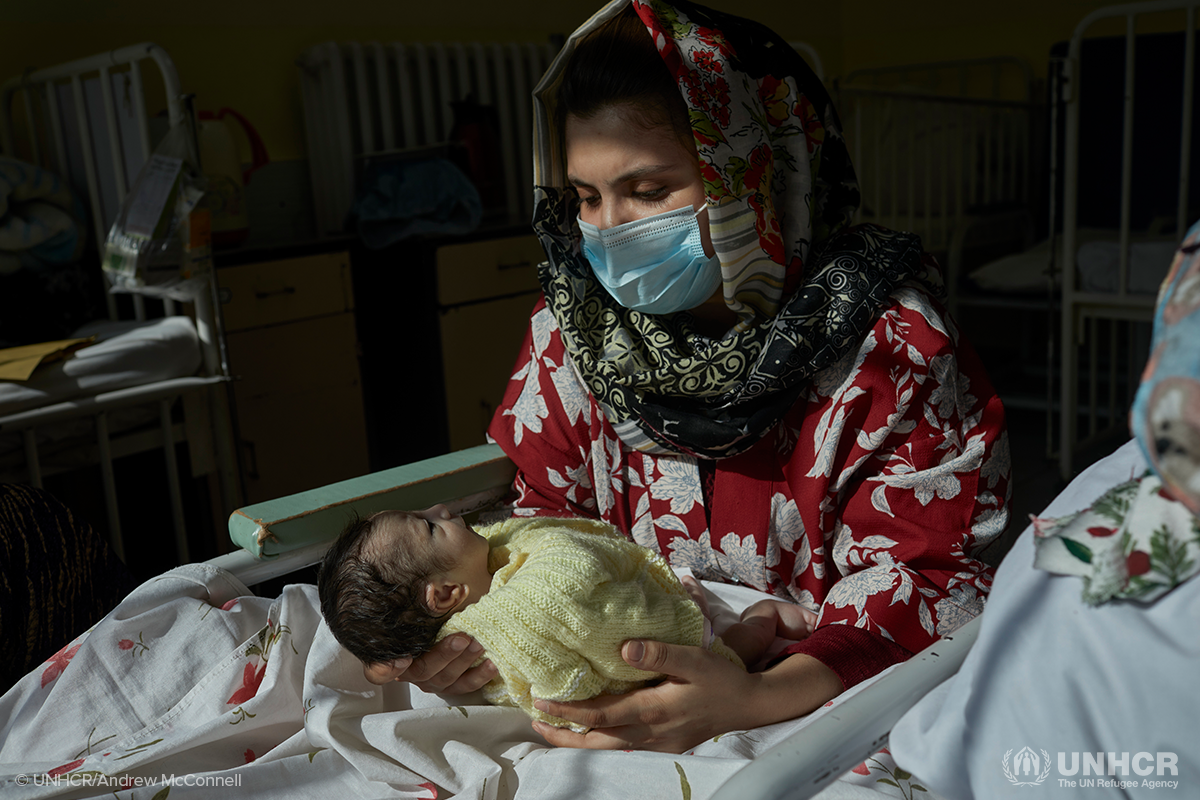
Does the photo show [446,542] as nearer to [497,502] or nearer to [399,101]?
[497,502]

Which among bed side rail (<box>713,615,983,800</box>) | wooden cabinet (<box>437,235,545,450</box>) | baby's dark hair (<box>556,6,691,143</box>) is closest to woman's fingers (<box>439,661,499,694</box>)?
bed side rail (<box>713,615,983,800</box>)

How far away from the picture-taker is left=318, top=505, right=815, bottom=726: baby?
997 mm

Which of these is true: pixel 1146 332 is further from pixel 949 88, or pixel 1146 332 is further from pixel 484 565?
pixel 484 565

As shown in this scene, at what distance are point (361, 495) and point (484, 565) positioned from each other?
0.29 m

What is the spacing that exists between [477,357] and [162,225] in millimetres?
1371

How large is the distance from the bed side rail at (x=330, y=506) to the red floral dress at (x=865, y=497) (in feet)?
0.42

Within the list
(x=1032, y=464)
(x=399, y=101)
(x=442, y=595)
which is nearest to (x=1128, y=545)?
(x=442, y=595)

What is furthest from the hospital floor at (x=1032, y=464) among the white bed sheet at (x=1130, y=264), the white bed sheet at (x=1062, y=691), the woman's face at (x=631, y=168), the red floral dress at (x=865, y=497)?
the white bed sheet at (x=1062, y=691)

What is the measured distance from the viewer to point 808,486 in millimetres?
1249

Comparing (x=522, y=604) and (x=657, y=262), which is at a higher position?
(x=657, y=262)

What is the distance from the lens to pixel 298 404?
3.16 metres

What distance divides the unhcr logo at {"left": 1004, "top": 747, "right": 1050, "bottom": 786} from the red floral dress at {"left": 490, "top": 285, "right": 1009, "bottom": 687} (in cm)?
51

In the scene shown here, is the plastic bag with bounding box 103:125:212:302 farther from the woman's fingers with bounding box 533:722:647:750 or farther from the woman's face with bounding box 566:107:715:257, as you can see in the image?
the woman's fingers with bounding box 533:722:647:750

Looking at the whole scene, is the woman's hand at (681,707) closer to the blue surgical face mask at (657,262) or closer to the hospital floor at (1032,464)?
the blue surgical face mask at (657,262)
